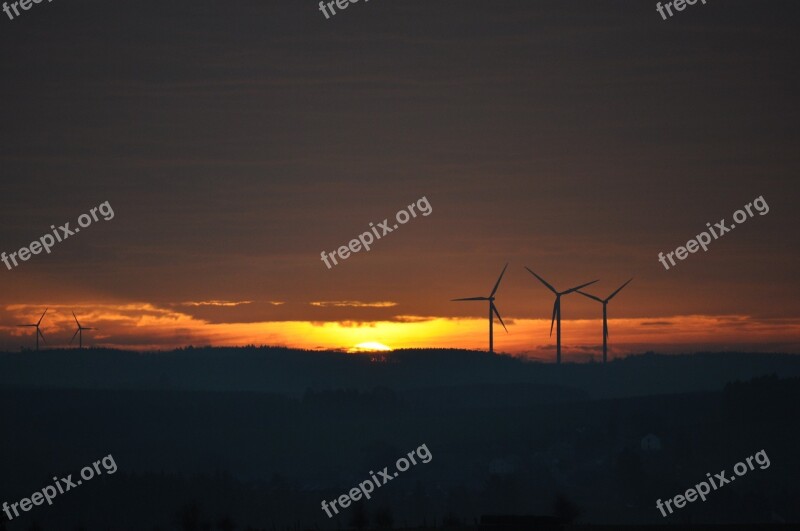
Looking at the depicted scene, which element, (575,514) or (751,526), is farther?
(575,514)

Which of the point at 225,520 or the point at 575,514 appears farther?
the point at 575,514

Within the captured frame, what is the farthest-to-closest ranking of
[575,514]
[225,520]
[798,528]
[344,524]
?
1. [344,524]
2. [575,514]
3. [225,520]
4. [798,528]

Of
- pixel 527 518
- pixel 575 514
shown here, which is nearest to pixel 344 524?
pixel 575 514

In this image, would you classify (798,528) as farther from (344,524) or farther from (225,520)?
(344,524)

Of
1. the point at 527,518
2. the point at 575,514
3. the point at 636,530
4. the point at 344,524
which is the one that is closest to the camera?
the point at 527,518

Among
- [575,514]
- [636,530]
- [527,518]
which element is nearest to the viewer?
[527,518]

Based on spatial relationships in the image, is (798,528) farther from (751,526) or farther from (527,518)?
(527,518)

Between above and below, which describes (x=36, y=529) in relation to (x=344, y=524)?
above

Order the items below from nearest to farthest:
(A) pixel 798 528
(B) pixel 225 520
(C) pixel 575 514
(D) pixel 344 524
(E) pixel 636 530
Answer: (A) pixel 798 528 < (E) pixel 636 530 < (B) pixel 225 520 < (C) pixel 575 514 < (D) pixel 344 524

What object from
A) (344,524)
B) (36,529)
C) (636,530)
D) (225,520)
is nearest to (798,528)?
(636,530)
